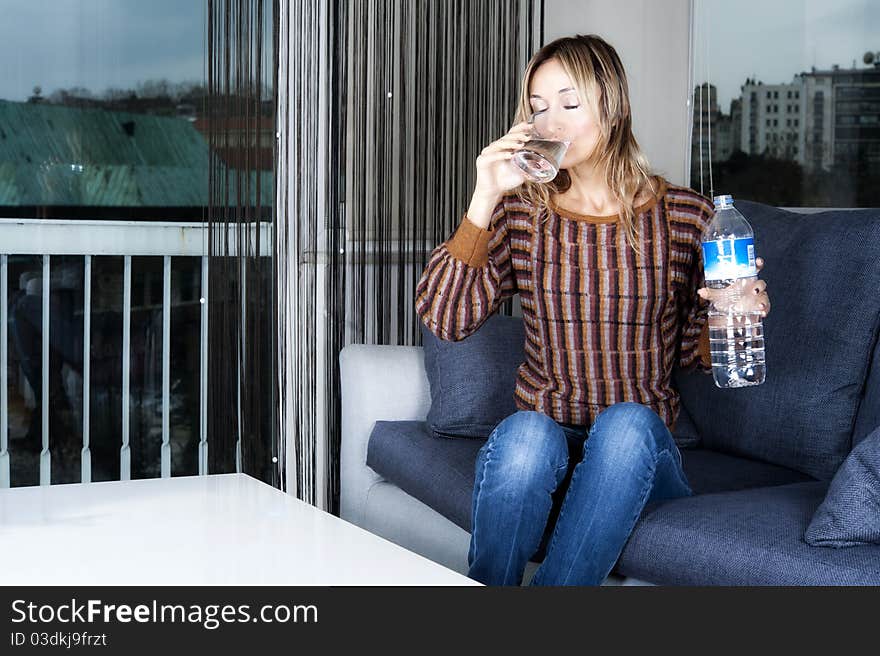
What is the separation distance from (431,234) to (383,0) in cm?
65

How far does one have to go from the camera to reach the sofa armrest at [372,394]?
2457 millimetres

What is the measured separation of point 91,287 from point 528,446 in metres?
1.55

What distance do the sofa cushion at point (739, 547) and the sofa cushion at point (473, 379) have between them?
0.62m

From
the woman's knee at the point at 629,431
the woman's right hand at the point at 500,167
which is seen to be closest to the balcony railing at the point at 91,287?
the woman's right hand at the point at 500,167

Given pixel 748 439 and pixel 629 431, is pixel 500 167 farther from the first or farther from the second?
pixel 748 439

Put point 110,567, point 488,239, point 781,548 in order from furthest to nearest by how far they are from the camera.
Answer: point 488,239, point 781,548, point 110,567

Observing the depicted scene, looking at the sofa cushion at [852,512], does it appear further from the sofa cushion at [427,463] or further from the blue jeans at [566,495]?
the sofa cushion at [427,463]

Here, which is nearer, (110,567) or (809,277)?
(110,567)

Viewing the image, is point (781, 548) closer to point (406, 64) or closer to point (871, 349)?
point (871, 349)

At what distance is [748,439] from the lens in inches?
84.2

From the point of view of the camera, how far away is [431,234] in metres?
3.08

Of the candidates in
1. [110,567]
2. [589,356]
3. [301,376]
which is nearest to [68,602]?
[110,567]

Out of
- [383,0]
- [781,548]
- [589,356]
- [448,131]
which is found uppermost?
[383,0]

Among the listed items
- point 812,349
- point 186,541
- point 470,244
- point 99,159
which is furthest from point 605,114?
point 99,159
